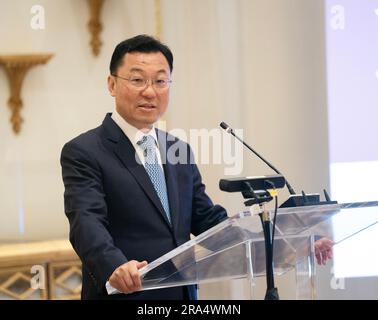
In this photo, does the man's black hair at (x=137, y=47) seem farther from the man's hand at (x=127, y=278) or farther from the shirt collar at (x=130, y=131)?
the man's hand at (x=127, y=278)

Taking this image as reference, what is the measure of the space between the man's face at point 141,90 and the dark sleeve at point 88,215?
214mm

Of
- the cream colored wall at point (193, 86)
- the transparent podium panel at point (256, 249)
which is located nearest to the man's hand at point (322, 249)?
the transparent podium panel at point (256, 249)

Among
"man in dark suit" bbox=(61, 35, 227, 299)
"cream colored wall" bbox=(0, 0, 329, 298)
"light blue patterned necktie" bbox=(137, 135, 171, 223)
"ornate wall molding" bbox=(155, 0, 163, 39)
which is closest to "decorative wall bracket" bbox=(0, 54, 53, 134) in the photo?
"cream colored wall" bbox=(0, 0, 329, 298)

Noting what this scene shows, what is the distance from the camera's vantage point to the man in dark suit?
6.32 ft

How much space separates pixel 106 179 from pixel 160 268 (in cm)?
46

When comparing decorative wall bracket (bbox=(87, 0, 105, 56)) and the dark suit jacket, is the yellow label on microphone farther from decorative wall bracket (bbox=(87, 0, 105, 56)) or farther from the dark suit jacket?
decorative wall bracket (bbox=(87, 0, 105, 56))

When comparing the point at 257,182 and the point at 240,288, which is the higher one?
the point at 257,182

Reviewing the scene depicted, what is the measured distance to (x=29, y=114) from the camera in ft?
12.2

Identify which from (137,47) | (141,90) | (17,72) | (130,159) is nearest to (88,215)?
(130,159)

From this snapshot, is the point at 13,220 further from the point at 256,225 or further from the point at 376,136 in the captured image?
the point at 256,225

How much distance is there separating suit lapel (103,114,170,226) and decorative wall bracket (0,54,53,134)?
1602mm

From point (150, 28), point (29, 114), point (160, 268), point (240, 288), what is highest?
point (150, 28)

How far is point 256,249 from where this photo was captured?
176 centimetres
